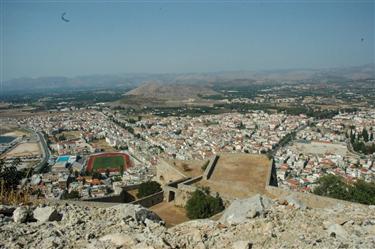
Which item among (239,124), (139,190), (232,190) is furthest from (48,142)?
(232,190)

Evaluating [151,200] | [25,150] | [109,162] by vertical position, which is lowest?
[109,162]

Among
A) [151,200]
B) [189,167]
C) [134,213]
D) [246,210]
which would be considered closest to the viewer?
[134,213]

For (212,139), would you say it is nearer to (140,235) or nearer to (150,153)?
(150,153)

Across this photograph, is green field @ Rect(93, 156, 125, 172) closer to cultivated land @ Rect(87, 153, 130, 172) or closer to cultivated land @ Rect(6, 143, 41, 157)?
cultivated land @ Rect(87, 153, 130, 172)

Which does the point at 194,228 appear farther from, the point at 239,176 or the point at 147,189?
the point at 147,189

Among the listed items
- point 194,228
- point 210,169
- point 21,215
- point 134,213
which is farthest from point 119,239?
point 210,169

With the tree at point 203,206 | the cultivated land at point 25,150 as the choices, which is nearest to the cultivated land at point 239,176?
the tree at point 203,206

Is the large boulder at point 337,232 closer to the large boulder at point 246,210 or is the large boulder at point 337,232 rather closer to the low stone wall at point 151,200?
the large boulder at point 246,210
